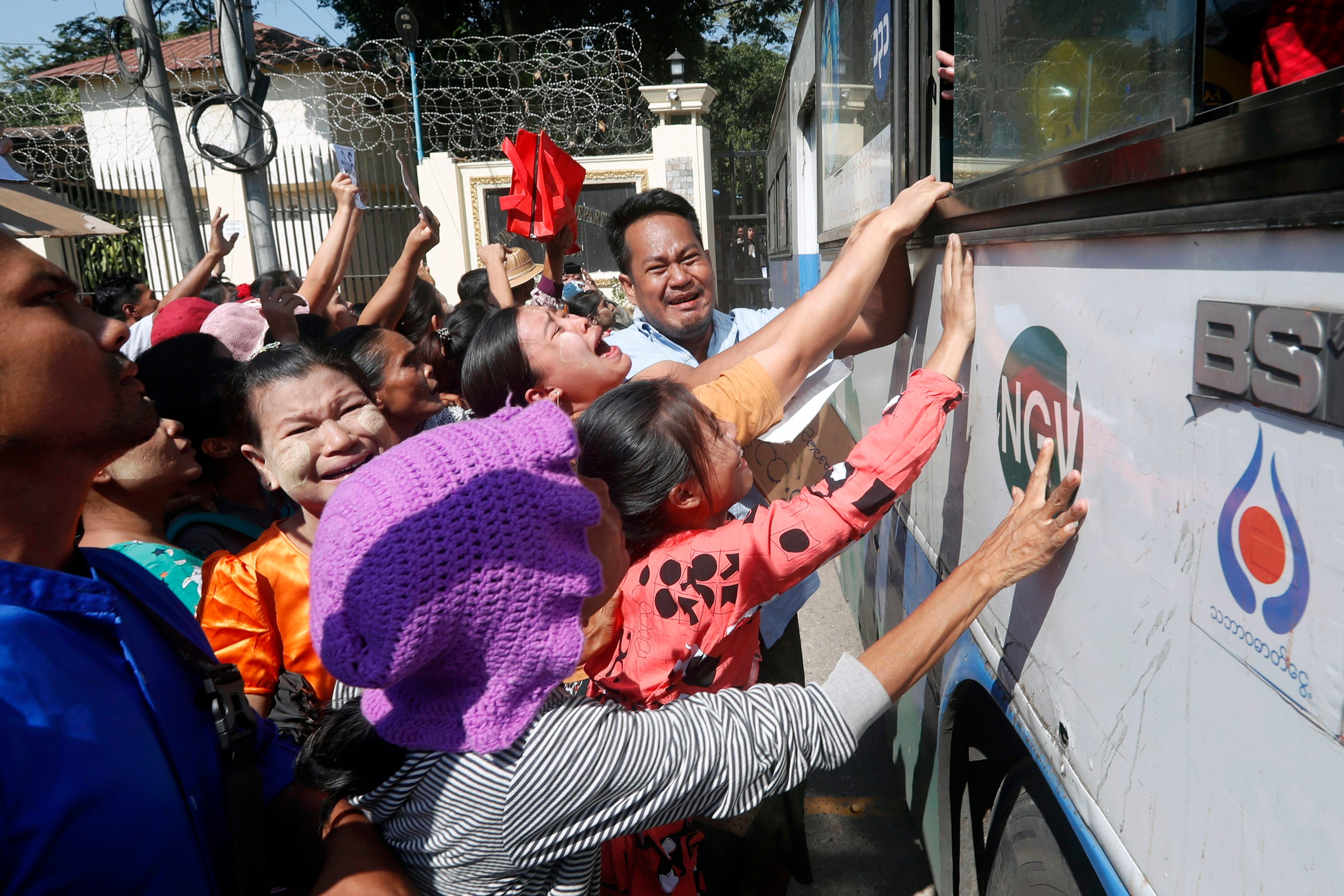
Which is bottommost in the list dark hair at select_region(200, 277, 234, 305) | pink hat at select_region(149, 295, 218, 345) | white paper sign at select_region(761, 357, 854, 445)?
white paper sign at select_region(761, 357, 854, 445)

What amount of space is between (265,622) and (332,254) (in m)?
2.50

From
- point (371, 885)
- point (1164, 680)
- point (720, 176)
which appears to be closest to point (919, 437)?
point (1164, 680)

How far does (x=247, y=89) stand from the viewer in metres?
6.79

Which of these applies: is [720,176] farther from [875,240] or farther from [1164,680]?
[1164,680]

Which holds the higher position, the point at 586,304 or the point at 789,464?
the point at 586,304

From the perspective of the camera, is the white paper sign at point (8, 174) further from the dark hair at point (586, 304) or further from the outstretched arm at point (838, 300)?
the dark hair at point (586, 304)

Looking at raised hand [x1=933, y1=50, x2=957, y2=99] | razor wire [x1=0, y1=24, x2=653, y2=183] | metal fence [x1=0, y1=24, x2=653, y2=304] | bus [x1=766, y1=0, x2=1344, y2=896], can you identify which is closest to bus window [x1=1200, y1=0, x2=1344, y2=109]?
bus [x1=766, y1=0, x2=1344, y2=896]

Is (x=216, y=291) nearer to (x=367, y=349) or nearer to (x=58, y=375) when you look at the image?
(x=367, y=349)

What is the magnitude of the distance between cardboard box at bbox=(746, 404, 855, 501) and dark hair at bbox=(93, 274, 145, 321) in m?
5.63

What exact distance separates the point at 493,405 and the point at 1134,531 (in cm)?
163

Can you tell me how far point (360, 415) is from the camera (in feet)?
6.63

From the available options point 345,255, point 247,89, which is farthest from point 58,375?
point 247,89

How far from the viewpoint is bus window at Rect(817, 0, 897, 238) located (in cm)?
226

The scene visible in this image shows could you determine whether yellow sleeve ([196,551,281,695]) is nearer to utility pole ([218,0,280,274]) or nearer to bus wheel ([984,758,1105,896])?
bus wheel ([984,758,1105,896])
